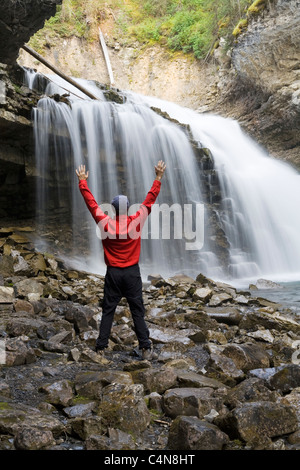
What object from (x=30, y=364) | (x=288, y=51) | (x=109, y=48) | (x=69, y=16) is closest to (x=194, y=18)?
(x=109, y=48)

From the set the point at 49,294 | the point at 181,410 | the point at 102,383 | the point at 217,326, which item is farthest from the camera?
the point at 49,294

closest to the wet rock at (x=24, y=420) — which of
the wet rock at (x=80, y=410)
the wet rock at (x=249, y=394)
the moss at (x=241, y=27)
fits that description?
the wet rock at (x=80, y=410)

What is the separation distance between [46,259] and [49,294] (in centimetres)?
246

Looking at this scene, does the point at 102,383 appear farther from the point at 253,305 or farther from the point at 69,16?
the point at 69,16

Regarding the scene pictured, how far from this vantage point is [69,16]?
26594mm

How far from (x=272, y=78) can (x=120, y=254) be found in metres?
17.0

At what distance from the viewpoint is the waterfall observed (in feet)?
39.6

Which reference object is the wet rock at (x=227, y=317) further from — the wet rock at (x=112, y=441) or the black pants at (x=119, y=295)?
the wet rock at (x=112, y=441)

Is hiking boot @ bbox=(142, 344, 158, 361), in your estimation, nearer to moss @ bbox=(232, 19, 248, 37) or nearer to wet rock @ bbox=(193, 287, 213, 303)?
wet rock @ bbox=(193, 287, 213, 303)

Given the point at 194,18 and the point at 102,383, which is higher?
the point at 194,18

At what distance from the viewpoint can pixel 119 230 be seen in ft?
12.2

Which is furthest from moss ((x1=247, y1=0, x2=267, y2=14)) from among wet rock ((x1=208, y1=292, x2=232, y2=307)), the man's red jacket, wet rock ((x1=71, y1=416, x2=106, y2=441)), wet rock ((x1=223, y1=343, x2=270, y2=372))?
wet rock ((x1=71, y1=416, x2=106, y2=441))

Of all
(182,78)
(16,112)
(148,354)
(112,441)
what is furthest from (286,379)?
(182,78)

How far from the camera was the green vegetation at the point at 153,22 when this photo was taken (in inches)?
867
